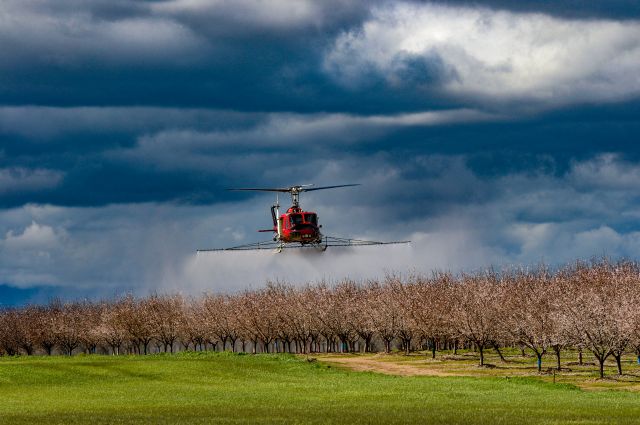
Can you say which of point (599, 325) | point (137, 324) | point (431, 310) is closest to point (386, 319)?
point (431, 310)

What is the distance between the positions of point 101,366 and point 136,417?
4719cm

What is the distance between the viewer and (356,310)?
164750mm

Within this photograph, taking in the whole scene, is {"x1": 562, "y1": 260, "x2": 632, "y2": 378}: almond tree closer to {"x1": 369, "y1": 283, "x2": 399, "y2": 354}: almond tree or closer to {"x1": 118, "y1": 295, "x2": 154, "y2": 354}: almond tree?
{"x1": 369, "y1": 283, "x2": 399, "y2": 354}: almond tree

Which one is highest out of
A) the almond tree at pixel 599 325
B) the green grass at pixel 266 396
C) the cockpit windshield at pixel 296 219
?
the cockpit windshield at pixel 296 219

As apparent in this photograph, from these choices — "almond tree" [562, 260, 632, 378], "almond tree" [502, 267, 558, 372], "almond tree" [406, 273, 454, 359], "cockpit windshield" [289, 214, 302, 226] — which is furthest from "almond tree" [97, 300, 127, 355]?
"almond tree" [562, 260, 632, 378]

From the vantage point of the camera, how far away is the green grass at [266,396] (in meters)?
54.0

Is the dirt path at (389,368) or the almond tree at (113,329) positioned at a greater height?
the almond tree at (113,329)

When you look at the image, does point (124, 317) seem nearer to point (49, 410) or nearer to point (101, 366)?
point (101, 366)

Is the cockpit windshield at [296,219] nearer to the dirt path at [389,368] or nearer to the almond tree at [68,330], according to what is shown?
the dirt path at [389,368]

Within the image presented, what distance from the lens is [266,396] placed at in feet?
234

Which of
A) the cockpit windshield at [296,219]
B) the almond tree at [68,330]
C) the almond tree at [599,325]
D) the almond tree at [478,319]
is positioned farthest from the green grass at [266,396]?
the almond tree at [68,330]

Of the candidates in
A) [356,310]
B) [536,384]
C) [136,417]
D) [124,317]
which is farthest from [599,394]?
[124,317]

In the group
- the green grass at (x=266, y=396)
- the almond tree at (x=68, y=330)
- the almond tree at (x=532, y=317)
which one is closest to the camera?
the green grass at (x=266, y=396)

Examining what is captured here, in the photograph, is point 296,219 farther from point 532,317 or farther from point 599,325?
point 599,325
